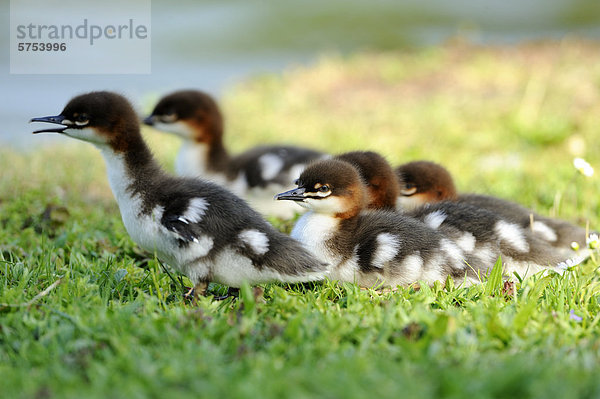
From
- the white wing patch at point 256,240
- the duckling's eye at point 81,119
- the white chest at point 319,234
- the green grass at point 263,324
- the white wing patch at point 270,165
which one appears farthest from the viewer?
the white wing patch at point 270,165

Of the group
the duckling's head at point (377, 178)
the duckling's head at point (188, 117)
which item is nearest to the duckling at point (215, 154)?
the duckling's head at point (188, 117)

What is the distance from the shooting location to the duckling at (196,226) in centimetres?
383

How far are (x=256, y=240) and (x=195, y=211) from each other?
36 centimetres

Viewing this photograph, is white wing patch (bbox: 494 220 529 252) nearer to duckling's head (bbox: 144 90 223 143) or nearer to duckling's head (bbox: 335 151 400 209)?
duckling's head (bbox: 335 151 400 209)

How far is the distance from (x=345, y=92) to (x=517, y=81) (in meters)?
2.47

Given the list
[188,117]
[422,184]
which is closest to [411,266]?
[422,184]

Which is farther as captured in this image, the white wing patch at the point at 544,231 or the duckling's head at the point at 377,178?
the white wing patch at the point at 544,231

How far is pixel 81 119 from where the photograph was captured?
4309 millimetres

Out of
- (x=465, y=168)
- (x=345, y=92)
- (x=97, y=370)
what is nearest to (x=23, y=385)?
(x=97, y=370)

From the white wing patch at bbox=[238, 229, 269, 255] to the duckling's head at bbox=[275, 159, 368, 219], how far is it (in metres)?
0.37

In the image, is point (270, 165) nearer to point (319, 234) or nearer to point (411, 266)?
point (319, 234)

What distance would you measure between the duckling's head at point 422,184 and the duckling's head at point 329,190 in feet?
2.90

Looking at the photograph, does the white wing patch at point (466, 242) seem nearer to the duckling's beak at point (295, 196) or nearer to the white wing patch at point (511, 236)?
the white wing patch at point (511, 236)

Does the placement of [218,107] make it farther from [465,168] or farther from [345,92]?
[345,92]
